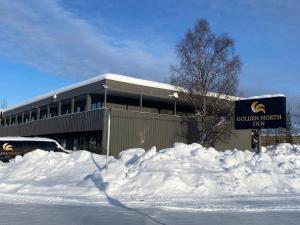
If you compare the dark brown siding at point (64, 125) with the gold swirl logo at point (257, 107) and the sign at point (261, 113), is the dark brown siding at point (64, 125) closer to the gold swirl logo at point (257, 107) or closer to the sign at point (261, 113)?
the sign at point (261, 113)

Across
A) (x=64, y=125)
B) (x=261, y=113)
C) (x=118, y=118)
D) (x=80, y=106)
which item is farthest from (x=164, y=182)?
(x=80, y=106)

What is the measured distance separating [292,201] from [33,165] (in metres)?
12.2

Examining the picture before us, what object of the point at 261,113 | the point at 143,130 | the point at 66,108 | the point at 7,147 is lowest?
the point at 7,147

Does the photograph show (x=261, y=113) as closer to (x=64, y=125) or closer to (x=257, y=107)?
(x=257, y=107)

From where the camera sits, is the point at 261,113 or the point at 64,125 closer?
the point at 261,113

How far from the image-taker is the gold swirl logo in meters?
29.0

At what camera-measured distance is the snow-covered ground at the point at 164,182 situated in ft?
48.2

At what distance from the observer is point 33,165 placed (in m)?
22.7

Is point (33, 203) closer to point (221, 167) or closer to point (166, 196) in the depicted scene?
point (166, 196)

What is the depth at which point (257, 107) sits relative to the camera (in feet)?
96.1

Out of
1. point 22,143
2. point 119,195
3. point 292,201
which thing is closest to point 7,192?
point 119,195

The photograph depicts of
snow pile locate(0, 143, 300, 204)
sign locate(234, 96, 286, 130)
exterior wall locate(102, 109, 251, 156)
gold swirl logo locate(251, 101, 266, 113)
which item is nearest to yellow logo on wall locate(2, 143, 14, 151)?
exterior wall locate(102, 109, 251, 156)

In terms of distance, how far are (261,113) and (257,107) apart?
0.47 meters

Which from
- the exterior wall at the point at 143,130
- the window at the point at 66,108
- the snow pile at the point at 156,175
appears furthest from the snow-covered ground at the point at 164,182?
the window at the point at 66,108
